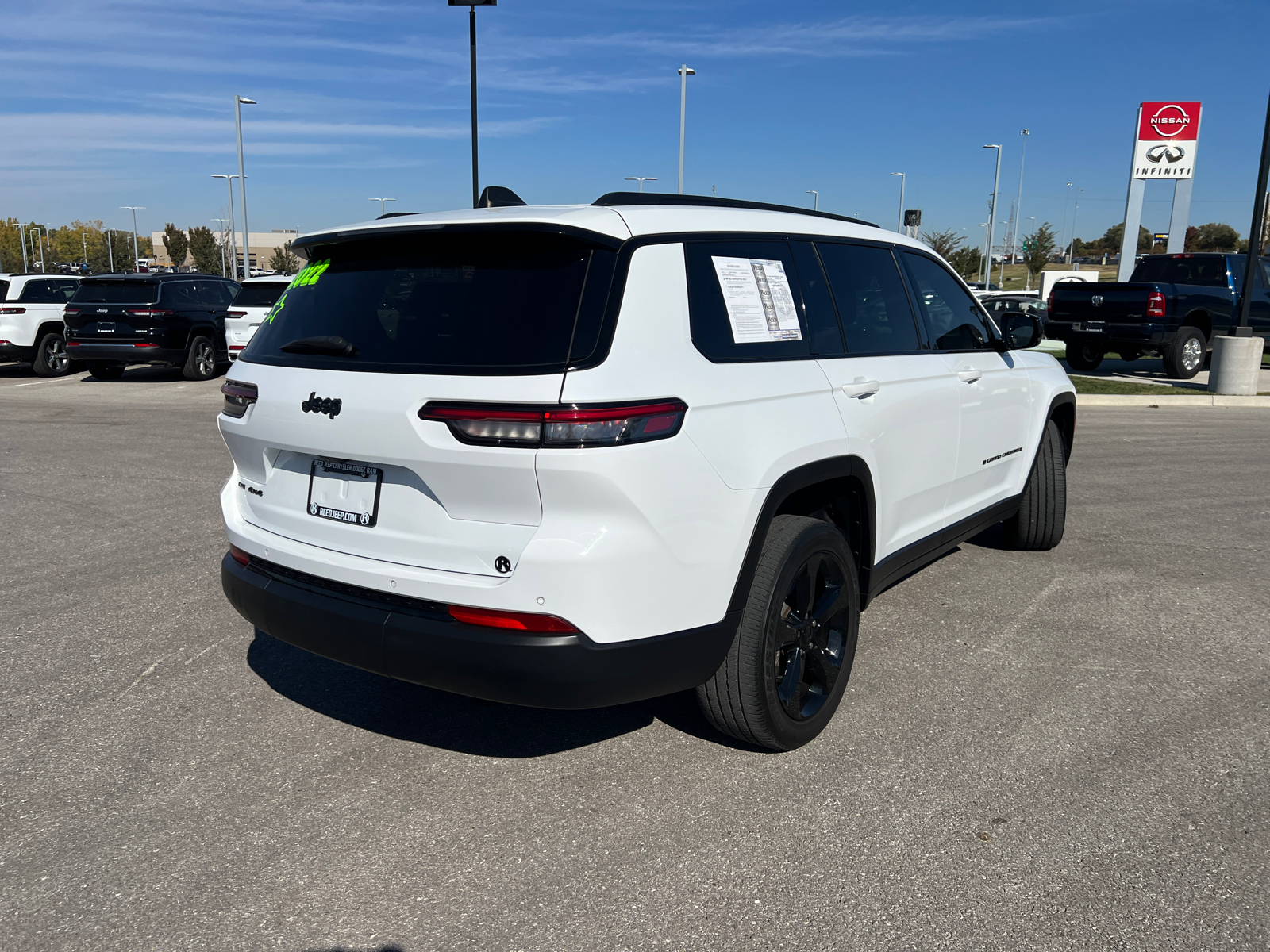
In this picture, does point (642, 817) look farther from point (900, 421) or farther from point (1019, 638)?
point (1019, 638)

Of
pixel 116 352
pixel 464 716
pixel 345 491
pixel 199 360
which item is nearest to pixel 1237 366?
pixel 464 716

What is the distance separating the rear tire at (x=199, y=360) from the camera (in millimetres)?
16734

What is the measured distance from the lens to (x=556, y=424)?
8.56 feet

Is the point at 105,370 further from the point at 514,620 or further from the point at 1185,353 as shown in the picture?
the point at 1185,353

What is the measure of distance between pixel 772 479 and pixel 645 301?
2.30 feet

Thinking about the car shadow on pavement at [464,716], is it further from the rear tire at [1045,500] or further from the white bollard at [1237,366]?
the white bollard at [1237,366]

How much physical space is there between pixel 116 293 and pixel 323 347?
1508 centimetres

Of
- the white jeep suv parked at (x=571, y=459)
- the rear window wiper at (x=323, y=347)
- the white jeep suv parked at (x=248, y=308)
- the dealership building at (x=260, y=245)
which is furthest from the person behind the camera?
the dealership building at (x=260, y=245)

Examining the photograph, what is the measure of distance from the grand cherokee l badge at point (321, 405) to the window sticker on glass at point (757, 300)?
126 cm

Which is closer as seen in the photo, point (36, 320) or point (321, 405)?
point (321, 405)

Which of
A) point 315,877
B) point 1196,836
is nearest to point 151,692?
point 315,877

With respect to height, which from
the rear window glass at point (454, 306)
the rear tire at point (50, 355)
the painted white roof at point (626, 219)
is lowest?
the rear tire at point (50, 355)

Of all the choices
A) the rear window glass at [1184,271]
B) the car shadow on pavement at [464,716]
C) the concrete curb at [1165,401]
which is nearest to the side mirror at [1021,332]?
the car shadow on pavement at [464,716]

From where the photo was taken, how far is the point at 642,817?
3.06 meters
